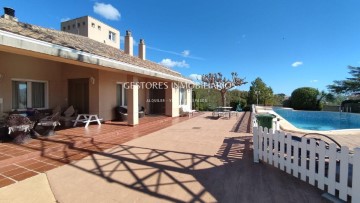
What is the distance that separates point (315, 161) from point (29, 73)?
11508 mm

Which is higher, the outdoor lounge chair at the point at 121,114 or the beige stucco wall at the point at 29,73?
the beige stucco wall at the point at 29,73

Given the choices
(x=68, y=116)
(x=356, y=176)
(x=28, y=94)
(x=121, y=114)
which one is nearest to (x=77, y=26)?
(x=28, y=94)

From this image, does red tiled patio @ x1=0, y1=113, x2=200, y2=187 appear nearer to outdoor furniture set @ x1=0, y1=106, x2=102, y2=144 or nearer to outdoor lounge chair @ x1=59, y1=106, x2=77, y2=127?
outdoor furniture set @ x1=0, y1=106, x2=102, y2=144

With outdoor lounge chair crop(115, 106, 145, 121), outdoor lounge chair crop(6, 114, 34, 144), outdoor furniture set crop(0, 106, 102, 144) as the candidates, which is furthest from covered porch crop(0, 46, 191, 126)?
outdoor lounge chair crop(6, 114, 34, 144)

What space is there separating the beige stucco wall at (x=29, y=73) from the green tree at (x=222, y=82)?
642 inches

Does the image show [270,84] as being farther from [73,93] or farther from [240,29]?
[73,93]

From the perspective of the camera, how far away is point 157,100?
648 inches

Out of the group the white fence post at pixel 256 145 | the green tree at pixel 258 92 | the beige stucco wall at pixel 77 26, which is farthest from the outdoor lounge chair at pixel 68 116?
the beige stucco wall at pixel 77 26

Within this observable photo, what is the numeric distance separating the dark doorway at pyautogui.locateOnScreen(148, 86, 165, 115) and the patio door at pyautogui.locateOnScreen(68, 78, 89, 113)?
589cm

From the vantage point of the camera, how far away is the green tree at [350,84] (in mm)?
30000

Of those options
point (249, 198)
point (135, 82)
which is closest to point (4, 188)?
point (249, 198)

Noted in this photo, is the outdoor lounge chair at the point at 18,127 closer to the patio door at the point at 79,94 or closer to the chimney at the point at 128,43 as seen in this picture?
the patio door at the point at 79,94

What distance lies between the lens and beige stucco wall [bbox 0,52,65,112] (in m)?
8.36

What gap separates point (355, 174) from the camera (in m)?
3.04
